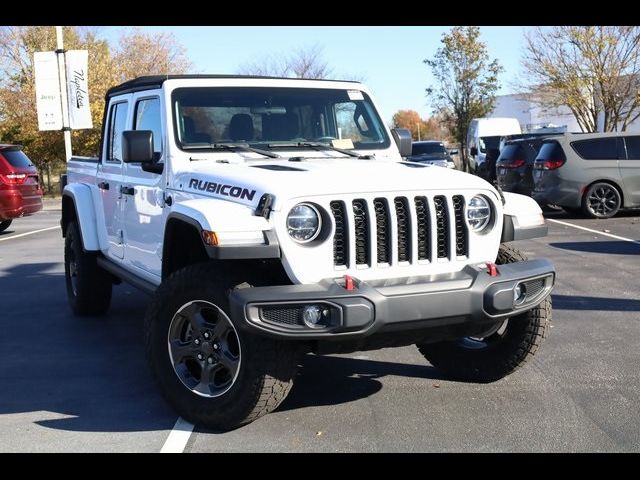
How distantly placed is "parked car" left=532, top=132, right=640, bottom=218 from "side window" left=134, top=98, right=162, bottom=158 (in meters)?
11.1

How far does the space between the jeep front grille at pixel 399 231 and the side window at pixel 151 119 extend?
1.86 meters

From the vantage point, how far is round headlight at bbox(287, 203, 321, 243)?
13.8ft

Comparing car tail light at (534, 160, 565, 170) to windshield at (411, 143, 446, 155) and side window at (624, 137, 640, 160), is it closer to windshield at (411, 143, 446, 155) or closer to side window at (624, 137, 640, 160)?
side window at (624, 137, 640, 160)

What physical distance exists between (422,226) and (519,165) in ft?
44.7

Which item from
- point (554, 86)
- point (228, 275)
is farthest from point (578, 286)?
point (554, 86)

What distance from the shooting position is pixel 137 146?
5.23 m

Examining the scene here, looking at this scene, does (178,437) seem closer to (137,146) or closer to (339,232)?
(339,232)

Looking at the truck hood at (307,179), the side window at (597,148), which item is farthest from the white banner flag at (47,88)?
the truck hood at (307,179)

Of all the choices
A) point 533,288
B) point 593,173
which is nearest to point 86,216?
point 533,288

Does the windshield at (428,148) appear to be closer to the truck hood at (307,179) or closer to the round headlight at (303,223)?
the truck hood at (307,179)

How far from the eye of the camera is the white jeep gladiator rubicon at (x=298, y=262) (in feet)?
13.4

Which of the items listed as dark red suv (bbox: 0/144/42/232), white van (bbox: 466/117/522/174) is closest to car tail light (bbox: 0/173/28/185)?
dark red suv (bbox: 0/144/42/232)
